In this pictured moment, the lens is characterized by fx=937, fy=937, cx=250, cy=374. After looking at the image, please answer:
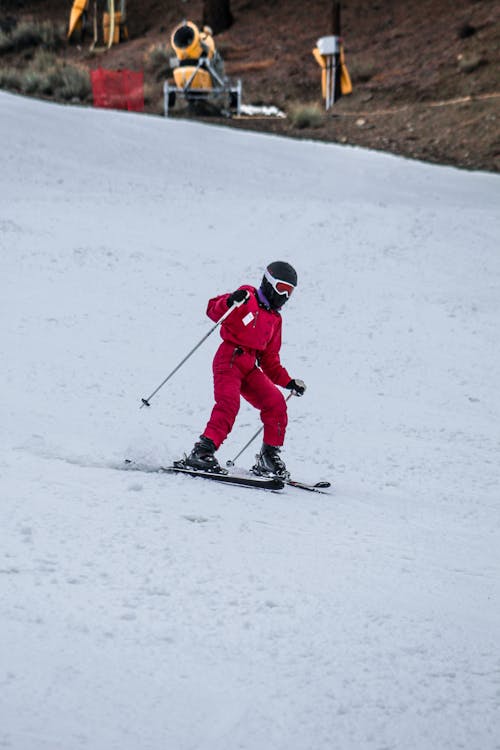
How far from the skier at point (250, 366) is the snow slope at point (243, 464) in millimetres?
426

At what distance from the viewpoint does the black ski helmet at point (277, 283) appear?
20.0 feet

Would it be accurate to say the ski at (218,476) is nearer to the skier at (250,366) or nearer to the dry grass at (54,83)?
the skier at (250,366)

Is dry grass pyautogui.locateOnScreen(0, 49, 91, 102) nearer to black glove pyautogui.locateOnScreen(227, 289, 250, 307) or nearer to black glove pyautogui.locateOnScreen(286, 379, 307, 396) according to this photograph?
black glove pyautogui.locateOnScreen(286, 379, 307, 396)

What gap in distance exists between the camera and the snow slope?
3.30 m

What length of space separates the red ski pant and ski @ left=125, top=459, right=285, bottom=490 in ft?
0.70

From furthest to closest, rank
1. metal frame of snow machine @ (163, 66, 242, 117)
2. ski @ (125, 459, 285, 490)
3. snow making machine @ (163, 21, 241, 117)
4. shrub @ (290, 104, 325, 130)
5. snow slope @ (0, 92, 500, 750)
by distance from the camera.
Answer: snow making machine @ (163, 21, 241, 117)
metal frame of snow machine @ (163, 66, 242, 117)
shrub @ (290, 104, 325, 130)
ski @ (125, 459, 285, 490)
snow slope @ (0, 92, 500, 750)

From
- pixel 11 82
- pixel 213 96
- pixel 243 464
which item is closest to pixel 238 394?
pixel 243 464

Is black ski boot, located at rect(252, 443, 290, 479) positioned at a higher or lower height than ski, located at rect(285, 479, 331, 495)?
higher

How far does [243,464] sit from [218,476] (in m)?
1.19

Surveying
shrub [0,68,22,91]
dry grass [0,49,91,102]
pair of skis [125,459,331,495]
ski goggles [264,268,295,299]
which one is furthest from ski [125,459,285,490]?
shrub [0,68,22,91]

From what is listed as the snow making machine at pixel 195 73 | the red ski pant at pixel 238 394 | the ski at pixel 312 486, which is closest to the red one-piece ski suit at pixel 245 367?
the red ski pant at pixel 238 394

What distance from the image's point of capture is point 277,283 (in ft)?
20.0

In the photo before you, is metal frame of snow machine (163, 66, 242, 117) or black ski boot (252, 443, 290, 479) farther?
metal frame of snow machine (163, 66, 242, 117)

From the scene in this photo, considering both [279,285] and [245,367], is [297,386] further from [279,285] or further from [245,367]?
[279,285]
